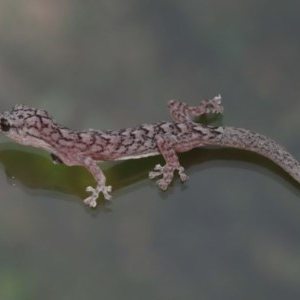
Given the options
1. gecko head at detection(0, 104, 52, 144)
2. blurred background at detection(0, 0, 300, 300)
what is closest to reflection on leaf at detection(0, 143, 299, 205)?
blurred background at detection(0, 0, 300, 300)

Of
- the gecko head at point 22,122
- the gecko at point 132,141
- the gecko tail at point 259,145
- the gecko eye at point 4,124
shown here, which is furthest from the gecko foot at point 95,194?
the gecko tail at point 259,145

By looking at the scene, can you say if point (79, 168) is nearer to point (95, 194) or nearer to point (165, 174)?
point (95, 194)

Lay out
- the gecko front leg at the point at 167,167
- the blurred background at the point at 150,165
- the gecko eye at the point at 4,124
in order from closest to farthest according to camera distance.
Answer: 1. the blurred background at the point at 150,165
2. the gecko eye at the point at 4,124
3. the gecko front leg at the point at 167,167

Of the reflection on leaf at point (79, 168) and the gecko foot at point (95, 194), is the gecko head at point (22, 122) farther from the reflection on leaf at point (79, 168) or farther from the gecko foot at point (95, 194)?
the gecko foot at point (95, 194)

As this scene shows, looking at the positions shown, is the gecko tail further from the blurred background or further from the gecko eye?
the gecko eye

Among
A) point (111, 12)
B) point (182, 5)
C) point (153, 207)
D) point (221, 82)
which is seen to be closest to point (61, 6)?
point (111, 12)

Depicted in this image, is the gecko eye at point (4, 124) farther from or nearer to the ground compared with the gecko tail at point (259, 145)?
farther from the ground
